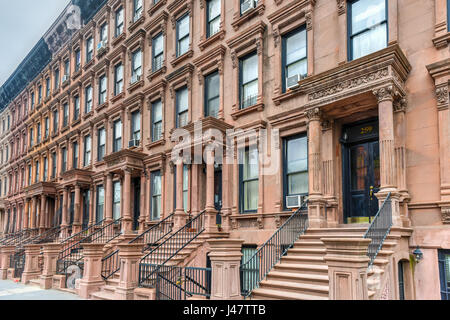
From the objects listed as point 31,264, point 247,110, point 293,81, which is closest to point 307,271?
point 293,81

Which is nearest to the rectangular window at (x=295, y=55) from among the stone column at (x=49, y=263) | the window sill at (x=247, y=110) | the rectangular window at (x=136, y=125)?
the window sill at (x=247, y=110)

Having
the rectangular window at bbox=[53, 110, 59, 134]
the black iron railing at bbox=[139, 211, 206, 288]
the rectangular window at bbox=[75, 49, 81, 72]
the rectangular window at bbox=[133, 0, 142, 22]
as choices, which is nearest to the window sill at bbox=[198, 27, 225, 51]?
the rectangular window at bbox=[133, 0, 142, 22]

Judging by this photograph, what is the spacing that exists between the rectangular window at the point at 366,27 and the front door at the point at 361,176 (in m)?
2.07

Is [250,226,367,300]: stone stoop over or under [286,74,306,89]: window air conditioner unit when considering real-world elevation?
under

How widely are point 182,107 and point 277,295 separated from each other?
9918 millimetres

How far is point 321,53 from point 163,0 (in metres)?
9.33

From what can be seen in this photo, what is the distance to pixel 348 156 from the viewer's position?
10922 millimetres

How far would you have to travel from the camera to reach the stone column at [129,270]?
10.5 m

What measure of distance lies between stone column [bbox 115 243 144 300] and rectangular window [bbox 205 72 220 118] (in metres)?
6.00

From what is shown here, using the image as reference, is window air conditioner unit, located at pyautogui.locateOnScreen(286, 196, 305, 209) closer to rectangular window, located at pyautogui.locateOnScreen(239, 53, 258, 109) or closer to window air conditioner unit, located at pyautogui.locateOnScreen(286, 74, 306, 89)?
window air conditioner unit, located at pyautogui.locateOnScreen(286, 74, 306, 89)

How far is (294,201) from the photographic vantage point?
11.4 m

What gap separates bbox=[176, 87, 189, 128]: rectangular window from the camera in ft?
52.6

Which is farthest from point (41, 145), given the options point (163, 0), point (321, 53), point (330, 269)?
point (330, 269)
